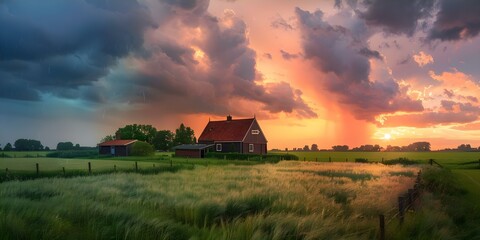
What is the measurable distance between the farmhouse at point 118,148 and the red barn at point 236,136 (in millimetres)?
15202

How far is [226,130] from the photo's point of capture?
69500 mm

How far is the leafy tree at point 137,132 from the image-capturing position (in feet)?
305

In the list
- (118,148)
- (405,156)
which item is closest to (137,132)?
(118,148)

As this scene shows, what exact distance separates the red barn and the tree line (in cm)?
1620

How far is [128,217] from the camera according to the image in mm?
7332

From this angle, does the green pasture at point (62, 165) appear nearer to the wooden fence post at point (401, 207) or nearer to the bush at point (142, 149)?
the wooden fence post at point (401, 207)

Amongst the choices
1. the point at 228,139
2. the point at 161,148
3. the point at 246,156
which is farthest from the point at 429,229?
the point at 161,148

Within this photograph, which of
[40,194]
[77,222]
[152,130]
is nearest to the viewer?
[77,222]

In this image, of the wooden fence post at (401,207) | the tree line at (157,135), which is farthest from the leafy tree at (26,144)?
the wooden fence post at (401,207)

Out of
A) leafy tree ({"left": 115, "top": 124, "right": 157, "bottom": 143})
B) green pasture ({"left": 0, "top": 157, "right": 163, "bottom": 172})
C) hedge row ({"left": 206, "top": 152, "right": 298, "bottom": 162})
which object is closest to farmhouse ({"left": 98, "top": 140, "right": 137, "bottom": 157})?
leafy tree ({"left": 115, "top": 124, "right": 157, "bottom": 143})

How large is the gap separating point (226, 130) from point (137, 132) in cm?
3437

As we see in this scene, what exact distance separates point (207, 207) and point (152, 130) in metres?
92.8

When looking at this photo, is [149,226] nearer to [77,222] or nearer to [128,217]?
[128,217]

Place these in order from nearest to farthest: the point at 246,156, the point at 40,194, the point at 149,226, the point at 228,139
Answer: the point at 149,226
the point at 40,194
the point at 246,156
the point at 228,139
